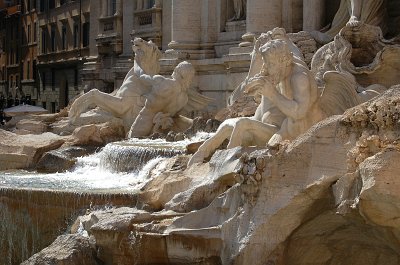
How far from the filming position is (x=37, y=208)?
1180 centimetres

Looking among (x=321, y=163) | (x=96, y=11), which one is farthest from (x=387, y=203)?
(x=96, y=11)

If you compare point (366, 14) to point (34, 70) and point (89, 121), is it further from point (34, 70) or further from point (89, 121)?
point (34, 70)

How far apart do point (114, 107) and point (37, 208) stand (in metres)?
5.67

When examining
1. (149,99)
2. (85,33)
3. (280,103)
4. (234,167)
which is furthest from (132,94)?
(85,33)

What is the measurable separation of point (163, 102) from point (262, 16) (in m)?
3.09

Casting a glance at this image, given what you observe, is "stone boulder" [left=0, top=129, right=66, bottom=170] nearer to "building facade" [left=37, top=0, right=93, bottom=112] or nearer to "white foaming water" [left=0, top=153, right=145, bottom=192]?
"white foaming water" [left=0, top=153, right=145, bottom=192]

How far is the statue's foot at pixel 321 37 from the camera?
53.6 feet

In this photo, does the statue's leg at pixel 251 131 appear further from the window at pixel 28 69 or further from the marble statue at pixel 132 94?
the window at pixel 28 69

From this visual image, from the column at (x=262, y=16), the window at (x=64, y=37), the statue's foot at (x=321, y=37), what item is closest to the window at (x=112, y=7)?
the window at (x=64, y=37)

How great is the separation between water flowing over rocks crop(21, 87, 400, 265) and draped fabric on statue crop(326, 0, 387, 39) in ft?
24.3

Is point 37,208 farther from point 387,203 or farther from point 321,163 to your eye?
point 387,203

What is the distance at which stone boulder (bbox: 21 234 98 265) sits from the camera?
9344mm

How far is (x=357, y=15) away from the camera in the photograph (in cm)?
1553

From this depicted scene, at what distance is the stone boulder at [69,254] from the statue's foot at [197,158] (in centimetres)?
228
